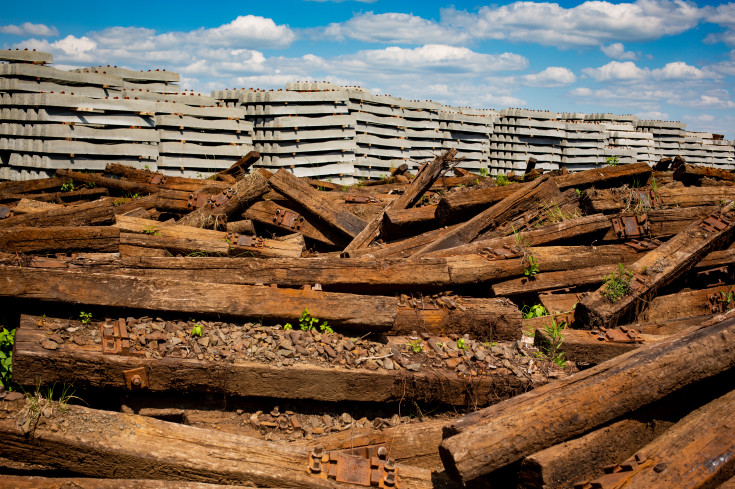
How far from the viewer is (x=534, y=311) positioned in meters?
6.20

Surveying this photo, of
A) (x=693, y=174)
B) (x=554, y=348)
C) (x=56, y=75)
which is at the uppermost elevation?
(x=56, y=75)

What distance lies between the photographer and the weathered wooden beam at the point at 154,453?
3207 mm

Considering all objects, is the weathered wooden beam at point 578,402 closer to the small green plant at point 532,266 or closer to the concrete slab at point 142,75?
the small green plant at point 532,266

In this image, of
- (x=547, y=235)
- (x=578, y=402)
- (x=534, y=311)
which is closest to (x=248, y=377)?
(x=578, y=402)

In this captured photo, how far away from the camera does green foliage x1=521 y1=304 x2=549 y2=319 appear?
19.9 ft

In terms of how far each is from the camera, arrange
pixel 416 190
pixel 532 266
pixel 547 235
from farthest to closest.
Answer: pixel 416 190 < pixel 547 235 < pixel 532 266

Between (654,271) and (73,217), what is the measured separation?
279 inches

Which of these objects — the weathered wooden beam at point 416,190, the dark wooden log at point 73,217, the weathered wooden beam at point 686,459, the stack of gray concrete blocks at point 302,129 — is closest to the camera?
the weathered wooden beam at point 686,459

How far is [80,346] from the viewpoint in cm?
395

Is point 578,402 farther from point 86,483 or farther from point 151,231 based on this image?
point 151,231

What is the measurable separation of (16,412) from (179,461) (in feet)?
4.01

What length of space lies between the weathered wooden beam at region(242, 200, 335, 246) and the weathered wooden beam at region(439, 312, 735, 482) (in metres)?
4.51

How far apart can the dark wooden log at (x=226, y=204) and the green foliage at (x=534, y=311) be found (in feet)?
13.1

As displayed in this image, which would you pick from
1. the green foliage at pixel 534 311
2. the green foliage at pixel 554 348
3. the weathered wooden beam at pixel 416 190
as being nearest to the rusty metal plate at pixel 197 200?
the weathered wooden beam at pixel 416 190
